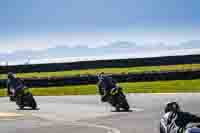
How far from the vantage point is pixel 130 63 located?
66188mm

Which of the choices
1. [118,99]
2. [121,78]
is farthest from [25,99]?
[121,78]

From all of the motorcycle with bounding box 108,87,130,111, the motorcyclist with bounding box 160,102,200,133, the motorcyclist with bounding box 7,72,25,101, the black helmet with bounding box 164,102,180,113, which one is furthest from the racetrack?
the motorcyclist with bounding box 160,102,200,133

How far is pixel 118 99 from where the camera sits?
85.6 feet

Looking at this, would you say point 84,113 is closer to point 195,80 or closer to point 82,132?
point 82,132

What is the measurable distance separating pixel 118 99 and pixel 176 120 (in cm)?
1414

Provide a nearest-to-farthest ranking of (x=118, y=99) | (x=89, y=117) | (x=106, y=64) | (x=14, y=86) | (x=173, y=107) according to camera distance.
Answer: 1. (x=173, y=107)
2. (x=89, y=117)
3. (x=118, y=99)
4. (x=14, y=86)
5. (x=106, y=64)

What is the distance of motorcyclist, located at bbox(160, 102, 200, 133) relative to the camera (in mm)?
11424

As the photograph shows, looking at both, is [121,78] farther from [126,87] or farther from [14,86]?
[14,86]

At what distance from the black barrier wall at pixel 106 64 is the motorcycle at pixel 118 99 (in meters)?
38.0

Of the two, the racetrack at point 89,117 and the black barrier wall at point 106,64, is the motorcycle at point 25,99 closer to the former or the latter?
the racetrack at point 89,117

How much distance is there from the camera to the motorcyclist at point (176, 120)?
11.4m

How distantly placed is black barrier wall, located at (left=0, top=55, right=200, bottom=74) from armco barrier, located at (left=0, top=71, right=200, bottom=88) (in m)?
16.1

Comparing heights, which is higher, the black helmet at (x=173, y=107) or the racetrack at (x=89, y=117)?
the black helmet at (x=173, y=107)

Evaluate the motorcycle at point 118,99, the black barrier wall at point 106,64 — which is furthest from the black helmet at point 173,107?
the black barrier wall at point 106,64
